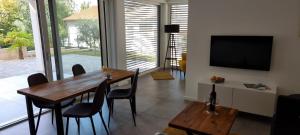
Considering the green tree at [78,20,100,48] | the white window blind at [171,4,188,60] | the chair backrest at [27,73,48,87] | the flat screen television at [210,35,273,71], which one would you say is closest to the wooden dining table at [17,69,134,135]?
the chair backrest at [27,73,48,87]

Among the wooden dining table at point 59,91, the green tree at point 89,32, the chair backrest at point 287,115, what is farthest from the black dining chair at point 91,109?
the green tree at point 89,32

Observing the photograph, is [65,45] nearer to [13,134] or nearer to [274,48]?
[13,134]

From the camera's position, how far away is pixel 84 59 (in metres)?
4.66

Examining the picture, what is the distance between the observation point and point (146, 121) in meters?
3.38

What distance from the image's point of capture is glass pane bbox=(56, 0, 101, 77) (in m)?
4.10

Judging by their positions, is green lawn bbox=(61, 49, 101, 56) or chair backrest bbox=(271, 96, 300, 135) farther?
green lawn bbox=(61, 49, 101, 56)

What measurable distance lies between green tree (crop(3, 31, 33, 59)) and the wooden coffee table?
113 inches

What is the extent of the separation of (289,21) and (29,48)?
4250mm

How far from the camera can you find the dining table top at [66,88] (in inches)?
96.0

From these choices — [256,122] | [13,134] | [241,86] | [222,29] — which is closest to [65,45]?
[13,134]

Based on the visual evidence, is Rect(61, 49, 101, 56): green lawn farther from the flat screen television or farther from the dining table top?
the flat screen television

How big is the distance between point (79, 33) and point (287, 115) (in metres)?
3.94

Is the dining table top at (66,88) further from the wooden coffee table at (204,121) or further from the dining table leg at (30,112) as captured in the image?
the wooden coffee table at (204,121)

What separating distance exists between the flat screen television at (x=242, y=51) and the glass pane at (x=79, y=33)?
8.59 feet
